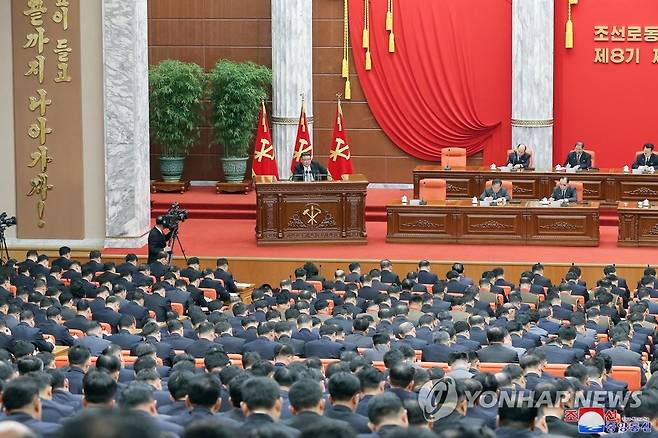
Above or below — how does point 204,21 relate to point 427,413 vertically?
above

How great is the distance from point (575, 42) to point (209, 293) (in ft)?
32.1

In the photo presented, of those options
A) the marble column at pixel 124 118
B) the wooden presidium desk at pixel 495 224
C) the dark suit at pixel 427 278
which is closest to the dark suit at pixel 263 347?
the dark suit at pixel 427 278

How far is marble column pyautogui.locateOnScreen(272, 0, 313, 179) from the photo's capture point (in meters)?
20.8

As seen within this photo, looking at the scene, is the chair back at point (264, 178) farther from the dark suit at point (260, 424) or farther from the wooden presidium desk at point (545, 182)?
the dark suit at point (260, 424)

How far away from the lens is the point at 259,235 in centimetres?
1712

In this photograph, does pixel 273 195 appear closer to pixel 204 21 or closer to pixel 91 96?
pixel 91 96

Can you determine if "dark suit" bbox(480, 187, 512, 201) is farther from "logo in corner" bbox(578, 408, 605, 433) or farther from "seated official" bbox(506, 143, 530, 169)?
"logo in corner" bbox(578, 408, 605, 433)

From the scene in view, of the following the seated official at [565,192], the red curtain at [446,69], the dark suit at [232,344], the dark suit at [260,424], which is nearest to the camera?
the dark suit at [260,424]

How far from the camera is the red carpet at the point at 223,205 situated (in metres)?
19.4

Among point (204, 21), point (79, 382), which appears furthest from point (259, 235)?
point (79, 382)

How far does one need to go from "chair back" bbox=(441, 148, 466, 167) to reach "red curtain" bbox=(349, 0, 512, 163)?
3.90 ft

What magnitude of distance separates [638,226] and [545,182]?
8.53ft

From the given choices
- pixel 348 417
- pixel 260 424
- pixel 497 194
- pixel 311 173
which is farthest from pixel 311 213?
pixel 260 424

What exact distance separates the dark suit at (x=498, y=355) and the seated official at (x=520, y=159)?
10.5 m
